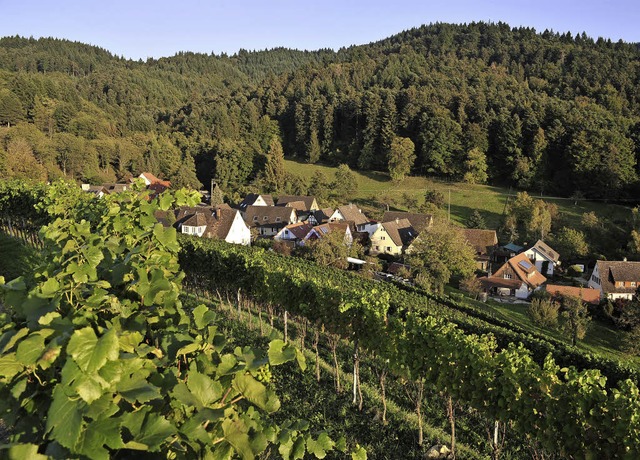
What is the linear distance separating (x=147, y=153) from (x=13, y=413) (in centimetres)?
8773

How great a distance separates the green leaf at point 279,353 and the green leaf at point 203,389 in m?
0.33

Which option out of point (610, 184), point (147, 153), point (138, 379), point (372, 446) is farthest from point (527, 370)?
point (147, 153)

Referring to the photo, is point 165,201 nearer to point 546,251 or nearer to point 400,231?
point 400,231

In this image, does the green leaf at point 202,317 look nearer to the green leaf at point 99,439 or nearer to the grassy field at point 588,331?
the green leaf at point 99,439

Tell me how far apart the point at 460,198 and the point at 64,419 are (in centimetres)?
7311

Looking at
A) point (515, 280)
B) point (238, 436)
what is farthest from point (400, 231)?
point (238, 436)

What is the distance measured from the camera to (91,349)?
1758mm

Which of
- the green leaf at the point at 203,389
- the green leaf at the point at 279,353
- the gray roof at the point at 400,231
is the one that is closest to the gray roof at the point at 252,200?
the gray roof at the point at 400,231

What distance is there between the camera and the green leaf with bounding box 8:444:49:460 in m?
1.64

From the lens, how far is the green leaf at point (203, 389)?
2033mm

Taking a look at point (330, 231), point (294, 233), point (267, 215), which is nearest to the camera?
point (330, 231)

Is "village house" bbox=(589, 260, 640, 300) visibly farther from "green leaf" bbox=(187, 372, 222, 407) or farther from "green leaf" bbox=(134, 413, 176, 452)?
"green leaf" bbox=(134, 413, 176, 452)

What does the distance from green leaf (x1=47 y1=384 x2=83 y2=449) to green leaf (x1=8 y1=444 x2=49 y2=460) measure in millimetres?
146

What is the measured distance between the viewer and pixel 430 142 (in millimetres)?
84250
